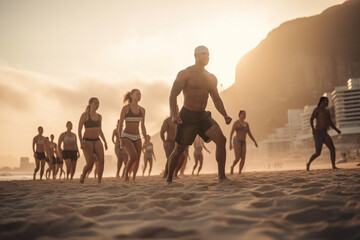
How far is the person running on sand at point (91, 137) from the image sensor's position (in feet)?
23.1

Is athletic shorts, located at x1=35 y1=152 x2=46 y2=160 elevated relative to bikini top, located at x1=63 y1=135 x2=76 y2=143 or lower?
lower

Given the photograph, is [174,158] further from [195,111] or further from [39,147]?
[39,147]

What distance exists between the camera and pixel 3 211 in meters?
2.66

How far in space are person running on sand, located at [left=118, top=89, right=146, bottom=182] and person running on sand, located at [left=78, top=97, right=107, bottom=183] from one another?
671mm

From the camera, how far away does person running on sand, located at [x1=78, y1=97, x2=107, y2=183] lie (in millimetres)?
7052

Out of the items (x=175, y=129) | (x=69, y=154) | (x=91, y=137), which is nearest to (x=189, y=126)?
(x=175, y=129)

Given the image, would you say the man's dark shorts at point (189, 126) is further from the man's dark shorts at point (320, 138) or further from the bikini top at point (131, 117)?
the man's dark shorts at point (320, 138)

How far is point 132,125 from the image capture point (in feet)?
23.1

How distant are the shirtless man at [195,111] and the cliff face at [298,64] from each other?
127011 millimetres

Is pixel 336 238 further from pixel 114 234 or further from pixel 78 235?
pixel 78 235

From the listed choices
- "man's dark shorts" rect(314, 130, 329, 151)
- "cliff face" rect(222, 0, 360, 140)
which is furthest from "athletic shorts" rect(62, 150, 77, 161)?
"cliff face" rect(222, 0, 360, 140)

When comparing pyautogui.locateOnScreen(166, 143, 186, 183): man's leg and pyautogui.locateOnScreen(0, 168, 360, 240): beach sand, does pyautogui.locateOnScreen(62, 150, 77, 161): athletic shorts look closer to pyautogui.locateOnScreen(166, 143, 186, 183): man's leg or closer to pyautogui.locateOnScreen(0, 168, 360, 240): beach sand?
pyautogui.locateOnScreen(166, 143, 186, 183): man's leg

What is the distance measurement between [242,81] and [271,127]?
1487 inches

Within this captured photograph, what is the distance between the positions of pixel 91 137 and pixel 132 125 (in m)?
1.13
